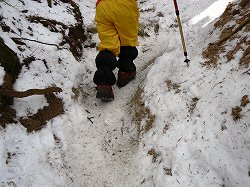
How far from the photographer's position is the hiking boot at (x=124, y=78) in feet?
21.4

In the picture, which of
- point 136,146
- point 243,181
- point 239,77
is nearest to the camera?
point 243,181

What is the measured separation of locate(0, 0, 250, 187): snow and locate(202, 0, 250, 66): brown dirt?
0.51 ft

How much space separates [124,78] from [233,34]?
2.51 meters

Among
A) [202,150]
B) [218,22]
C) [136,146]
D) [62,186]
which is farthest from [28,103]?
[218,22]

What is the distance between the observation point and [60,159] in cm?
464

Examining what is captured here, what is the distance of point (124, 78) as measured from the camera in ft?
21.5

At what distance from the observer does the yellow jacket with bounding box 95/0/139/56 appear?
567 centimetres

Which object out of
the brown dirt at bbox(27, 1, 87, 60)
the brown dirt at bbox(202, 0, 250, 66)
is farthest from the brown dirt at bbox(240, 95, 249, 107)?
the brown dirt at bbox(27, 1, 87, 60)

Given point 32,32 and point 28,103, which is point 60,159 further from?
point 32,32

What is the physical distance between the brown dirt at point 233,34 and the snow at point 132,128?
0.51 ft

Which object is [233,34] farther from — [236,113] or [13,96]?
[13,96]

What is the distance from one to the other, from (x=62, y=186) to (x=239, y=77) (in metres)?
3.09

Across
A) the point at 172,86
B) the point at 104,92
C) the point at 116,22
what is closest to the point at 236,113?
the point at 172,86

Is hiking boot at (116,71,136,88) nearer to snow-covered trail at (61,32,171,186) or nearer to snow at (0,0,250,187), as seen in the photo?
snow at (0,0,250,187)
